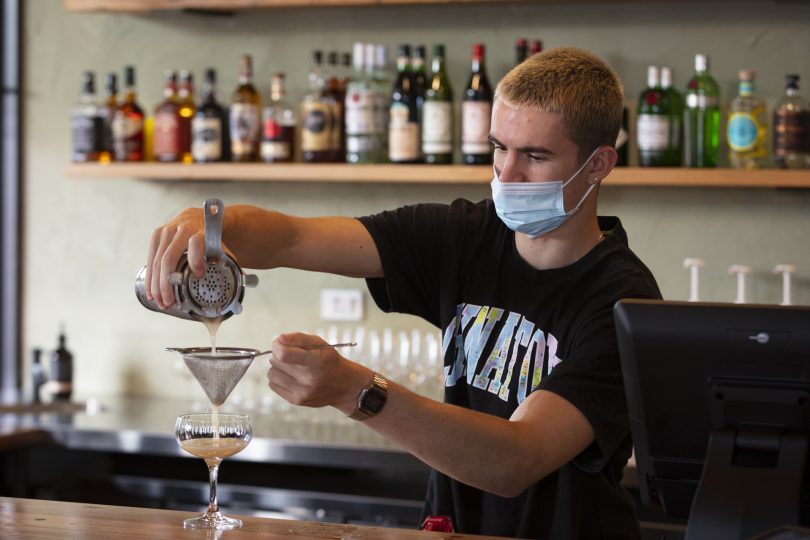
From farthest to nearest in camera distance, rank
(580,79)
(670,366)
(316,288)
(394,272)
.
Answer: (316,288)
(394,272)
(580,79)
(670,366)

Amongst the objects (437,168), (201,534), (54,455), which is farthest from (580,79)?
(54,455)

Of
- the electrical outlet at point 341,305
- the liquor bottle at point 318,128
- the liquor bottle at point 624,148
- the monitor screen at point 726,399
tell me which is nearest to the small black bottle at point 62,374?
the electrical outlet at point 341,305

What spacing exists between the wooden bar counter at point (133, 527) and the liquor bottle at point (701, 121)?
1.75 metres

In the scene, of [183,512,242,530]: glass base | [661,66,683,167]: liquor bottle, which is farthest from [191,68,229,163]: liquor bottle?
[183,512,242,530]: glass base

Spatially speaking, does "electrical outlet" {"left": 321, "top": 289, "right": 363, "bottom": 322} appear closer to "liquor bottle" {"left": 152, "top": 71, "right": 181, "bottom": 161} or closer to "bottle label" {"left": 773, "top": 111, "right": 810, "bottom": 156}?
"liquor bottle" {"left": 152, "top": 71, "right": 181, "bottom": 161}

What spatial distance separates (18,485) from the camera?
3104 millimetres

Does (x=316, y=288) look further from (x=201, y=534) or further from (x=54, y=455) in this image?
(x=201, y=534)

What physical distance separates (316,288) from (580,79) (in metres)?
1.84

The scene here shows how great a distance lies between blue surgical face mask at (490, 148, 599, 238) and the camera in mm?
1730

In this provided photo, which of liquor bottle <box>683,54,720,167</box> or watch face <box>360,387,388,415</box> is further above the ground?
liquor bottle <box>683,54,720,167</box>

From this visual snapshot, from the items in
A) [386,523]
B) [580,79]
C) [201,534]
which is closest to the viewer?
[201,534]

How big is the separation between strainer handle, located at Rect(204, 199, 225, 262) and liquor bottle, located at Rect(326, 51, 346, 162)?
1.65 meters

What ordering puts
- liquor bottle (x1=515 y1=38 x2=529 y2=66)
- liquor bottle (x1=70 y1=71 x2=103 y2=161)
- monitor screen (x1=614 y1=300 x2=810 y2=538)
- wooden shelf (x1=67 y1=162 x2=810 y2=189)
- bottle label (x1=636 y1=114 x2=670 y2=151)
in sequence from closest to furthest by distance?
1. monitor screen (x1=614 y1=300 x2=810 y2=538)
2. wooden shelf (x1=67 y1=162 x2=810 y2=189)
3. bottle label (x1=636 y1=114 x2=670 y2=151)
4. liquor bottle (x1=515 y1=38 x2=529 y2=66)
5. liquor bottle (x1=70 y1=71 x2=103 y2=161)

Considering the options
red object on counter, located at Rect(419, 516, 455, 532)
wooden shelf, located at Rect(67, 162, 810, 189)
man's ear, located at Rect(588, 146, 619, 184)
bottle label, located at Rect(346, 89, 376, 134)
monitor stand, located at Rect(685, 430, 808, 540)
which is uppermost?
bottle label, located at Rect(346, 89, 376, 134)
